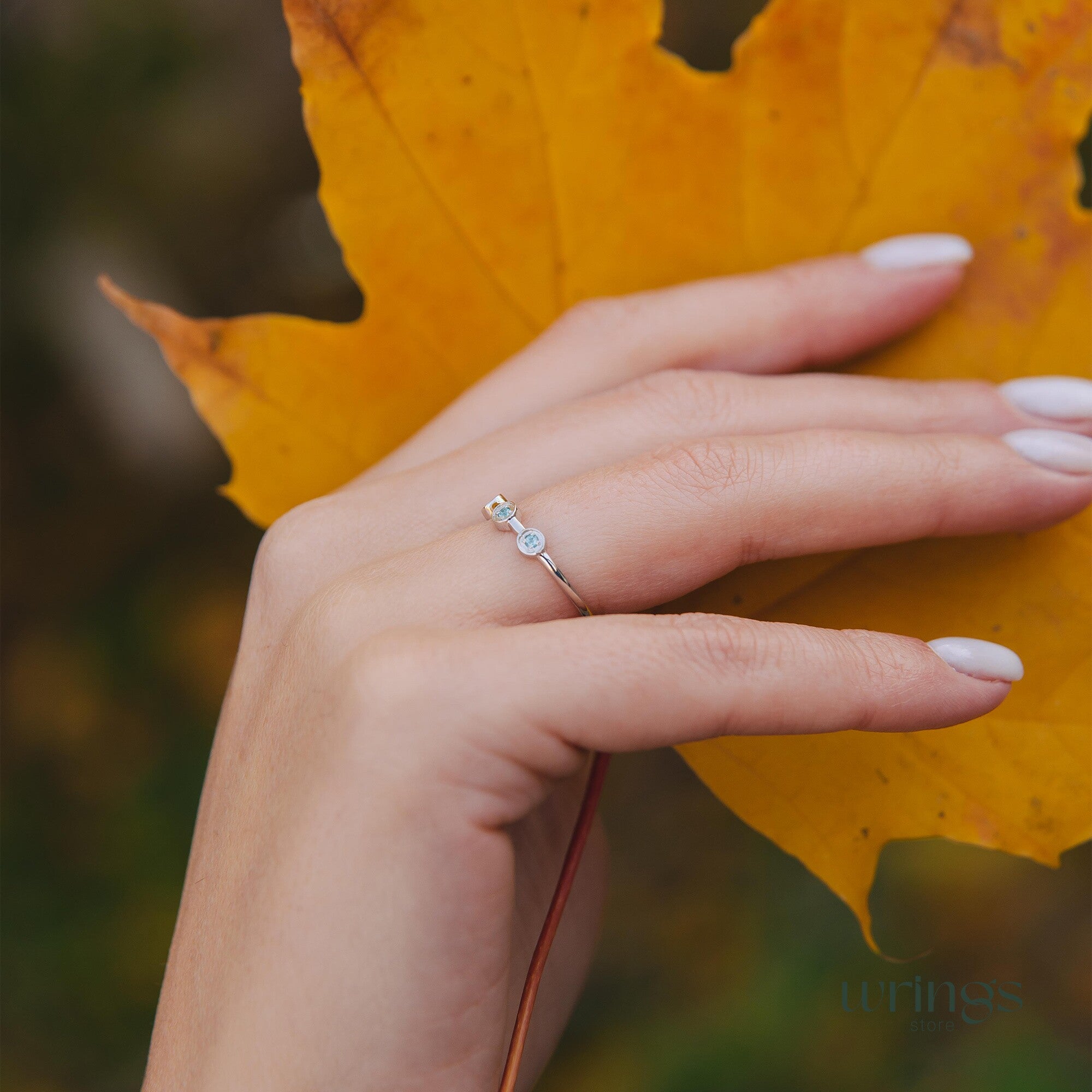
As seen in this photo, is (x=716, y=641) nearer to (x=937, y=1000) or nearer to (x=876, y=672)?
(x=876, y=672)

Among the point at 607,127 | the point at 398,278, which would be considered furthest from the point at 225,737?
the point at 607,127

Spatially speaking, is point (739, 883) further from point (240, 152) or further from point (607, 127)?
point (240, 152)

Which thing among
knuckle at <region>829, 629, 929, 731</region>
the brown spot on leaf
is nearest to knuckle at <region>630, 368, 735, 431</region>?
knuckle at <region>829, 629, 929, 731</region>

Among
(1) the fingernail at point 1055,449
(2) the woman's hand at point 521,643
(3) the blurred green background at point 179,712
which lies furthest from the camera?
(3) the blurred green background at point 179,712

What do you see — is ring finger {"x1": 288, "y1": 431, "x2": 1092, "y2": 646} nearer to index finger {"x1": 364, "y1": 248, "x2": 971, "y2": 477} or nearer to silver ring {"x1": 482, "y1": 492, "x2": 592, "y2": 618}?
silver ring {"x1": 482, "y1": 492, "x2": 592, "y2": 618}

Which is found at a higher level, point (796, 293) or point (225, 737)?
point (796, 293)

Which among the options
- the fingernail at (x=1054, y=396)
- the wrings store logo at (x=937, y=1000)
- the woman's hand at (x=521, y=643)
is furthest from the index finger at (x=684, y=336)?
the wrings store logo at (x=937, y=1000)

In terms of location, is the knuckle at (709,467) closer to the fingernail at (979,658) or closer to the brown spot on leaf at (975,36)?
the fingernail at (979,658)
